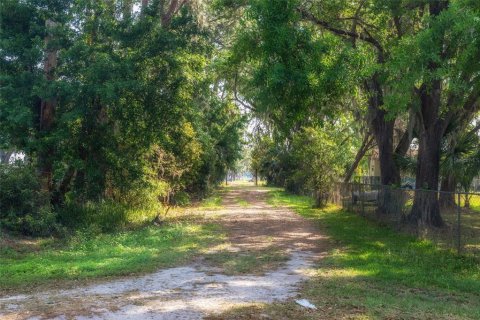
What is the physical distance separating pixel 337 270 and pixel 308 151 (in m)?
17.1

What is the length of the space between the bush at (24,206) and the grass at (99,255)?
0.80m

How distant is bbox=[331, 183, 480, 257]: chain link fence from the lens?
1312cm

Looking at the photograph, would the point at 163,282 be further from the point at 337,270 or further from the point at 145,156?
the point at 145,156

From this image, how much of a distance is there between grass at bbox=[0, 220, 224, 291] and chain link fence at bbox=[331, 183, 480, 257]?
20.3 feet

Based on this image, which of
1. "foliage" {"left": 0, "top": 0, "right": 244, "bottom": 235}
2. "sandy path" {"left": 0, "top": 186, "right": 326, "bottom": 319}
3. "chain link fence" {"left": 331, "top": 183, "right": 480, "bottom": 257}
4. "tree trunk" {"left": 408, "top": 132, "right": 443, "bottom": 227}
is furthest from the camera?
"tree trunk" {"left": 408, "top": 132, "right": 443, "bottom": 227}

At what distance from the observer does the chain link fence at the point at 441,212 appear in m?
13.1

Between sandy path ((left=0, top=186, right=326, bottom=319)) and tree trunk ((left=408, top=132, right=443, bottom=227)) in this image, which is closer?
sandy path ((left=0, top=186, right=326, bottom=319))

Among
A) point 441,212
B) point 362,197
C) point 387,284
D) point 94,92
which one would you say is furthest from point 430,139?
point 94,92

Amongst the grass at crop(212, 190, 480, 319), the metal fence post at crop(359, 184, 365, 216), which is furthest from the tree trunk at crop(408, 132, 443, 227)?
the metal fence post at crop(359, 184, 365, 216)

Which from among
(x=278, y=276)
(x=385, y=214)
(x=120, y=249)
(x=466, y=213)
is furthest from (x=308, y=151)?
(x=278, y=276)

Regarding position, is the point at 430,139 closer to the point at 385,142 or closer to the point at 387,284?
the point at 385,142

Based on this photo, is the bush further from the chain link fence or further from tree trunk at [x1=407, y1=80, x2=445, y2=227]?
tree trunk at [x1=407, y1=80, x2=445, y2=227]

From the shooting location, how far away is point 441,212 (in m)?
16.2

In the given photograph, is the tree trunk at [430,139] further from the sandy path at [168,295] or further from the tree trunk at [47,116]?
the tree trunk at [47,116]
